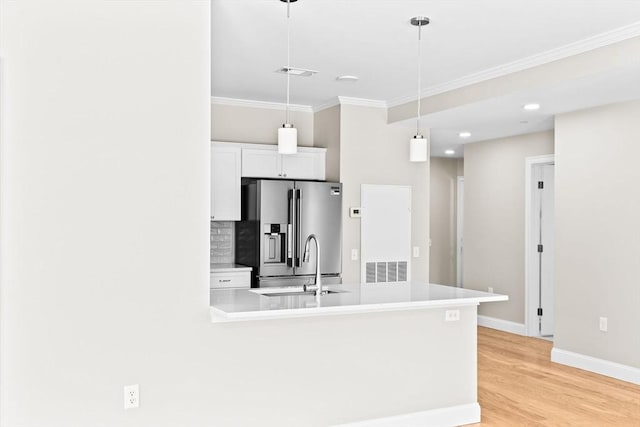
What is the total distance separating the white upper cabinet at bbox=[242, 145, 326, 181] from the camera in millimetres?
6176

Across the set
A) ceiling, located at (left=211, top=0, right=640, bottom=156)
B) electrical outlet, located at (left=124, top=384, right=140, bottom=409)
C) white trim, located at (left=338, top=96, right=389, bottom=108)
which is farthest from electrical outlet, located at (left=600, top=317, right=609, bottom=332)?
electrical outlet, located at (left=124, top=384, right=140, bottom=409)

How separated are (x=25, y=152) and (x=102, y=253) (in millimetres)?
594

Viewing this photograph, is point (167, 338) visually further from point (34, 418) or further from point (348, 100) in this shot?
point (348, 100)

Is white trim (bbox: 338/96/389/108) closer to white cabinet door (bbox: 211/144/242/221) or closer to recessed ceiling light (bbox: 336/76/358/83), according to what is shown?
recessed ceiling light (bbox: 336/76/358/83)

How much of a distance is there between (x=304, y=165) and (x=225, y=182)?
2.91ft

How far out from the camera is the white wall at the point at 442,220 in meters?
9.38

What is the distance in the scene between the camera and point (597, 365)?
5484 millimetres

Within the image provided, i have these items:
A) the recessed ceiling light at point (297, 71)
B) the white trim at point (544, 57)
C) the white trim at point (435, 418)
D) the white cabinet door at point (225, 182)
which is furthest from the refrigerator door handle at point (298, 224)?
the white trim at point (435, 418)

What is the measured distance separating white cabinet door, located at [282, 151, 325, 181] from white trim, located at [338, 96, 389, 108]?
616 mm

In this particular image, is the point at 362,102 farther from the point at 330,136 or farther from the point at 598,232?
the point at 598,232

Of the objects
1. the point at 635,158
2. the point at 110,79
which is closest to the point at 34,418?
the point at 110,79

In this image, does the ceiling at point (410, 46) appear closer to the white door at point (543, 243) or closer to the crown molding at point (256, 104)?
the crown molding at point (256, 104)

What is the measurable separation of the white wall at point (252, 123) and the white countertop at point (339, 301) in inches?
106

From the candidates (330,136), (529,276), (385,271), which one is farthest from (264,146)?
(529,276)
